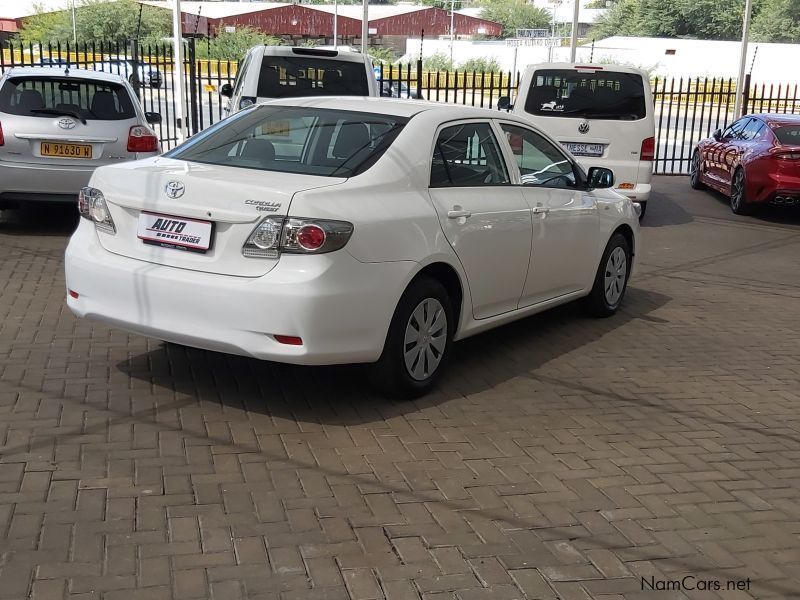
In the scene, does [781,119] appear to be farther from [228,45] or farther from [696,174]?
[228,45]

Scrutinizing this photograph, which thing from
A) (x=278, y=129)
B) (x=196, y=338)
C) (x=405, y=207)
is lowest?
(x=196, y=338)

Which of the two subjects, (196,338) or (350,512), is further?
(196,338)

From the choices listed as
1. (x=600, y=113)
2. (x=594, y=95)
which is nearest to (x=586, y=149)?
(x=600, y=113)

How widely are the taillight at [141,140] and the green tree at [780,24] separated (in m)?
77.6

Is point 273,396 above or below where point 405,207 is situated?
below

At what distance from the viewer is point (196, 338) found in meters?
4.93

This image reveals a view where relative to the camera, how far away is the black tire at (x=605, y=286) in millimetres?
7520

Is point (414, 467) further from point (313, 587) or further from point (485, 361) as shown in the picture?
point (485, 361)

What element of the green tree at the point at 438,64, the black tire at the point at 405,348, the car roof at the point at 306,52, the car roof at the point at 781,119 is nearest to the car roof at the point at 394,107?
the black tire at the point at 405,348

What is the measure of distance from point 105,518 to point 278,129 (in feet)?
8.88

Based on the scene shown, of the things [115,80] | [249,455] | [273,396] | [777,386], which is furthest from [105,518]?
[115,80]

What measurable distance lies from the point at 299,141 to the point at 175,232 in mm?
1027

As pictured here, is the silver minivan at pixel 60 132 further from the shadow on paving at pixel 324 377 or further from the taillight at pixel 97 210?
the taillight at pixel 97 210

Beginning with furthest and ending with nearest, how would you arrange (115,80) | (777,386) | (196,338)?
(115,80) < (777,386) < (196,338)
